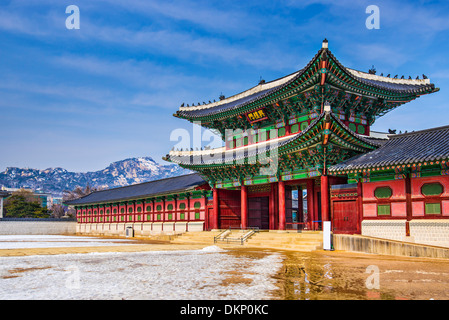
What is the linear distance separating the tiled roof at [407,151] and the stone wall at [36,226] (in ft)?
168

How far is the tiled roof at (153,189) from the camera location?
39281 mm

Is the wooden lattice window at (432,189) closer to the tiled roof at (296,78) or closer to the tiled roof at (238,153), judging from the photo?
the tiled roof at (238,153)

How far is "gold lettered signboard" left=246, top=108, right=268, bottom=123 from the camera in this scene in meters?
29.5

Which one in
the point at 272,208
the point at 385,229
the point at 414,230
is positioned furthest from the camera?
the point at 272,208

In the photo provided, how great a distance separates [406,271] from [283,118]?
17830 millimetres

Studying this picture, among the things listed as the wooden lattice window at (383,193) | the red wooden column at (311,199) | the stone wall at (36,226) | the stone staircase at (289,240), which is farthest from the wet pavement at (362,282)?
the stone wall at (36,226)

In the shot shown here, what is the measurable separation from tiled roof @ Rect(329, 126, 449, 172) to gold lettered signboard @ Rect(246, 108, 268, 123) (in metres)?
8.46

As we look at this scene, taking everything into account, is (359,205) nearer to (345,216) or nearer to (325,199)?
(345,216)

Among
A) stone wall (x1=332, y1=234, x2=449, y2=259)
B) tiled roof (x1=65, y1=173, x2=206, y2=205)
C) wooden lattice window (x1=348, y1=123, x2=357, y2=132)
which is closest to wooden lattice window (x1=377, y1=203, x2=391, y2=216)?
stone wall (x1=332, y1=234, x2=449, y2=259)

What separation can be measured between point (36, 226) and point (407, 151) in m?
57.1

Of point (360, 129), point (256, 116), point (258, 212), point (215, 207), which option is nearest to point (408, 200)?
point (360, 129)

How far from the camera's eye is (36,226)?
61312 millimetres

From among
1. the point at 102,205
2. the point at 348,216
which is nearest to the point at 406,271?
the point at 348,216
